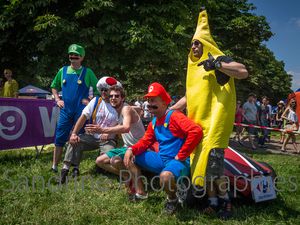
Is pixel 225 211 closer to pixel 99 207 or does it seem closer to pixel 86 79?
pixel 99 207

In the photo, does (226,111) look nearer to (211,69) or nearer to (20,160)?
(211,69)

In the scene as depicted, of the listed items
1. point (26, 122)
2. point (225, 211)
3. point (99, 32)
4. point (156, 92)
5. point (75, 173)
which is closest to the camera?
point (225, 211)

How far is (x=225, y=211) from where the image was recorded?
11.3 ft

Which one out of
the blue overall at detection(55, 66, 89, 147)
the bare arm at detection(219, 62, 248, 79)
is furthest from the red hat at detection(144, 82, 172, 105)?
the blue overall at detection(55, 66, 89, 147)

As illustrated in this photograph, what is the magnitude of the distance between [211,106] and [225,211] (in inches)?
46.3

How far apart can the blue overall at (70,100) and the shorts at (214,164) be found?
260 centimetres

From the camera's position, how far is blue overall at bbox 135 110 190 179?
3.41 metres

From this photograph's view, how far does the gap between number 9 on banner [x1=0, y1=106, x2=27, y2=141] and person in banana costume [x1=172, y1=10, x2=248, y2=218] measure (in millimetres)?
3979

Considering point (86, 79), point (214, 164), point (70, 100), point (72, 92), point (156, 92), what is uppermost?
point (86, 79)

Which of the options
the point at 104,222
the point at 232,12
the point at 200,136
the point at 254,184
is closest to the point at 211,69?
the point at 200,136

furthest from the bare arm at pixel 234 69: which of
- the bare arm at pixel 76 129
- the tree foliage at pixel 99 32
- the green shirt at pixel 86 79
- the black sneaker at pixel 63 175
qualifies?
the tree foliage at pixel 99 32

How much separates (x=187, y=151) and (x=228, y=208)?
0.83 meters

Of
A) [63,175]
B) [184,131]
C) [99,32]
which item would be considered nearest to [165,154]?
[184,131]

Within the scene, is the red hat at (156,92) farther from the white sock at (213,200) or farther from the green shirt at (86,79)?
the green shirt at (86,79)
